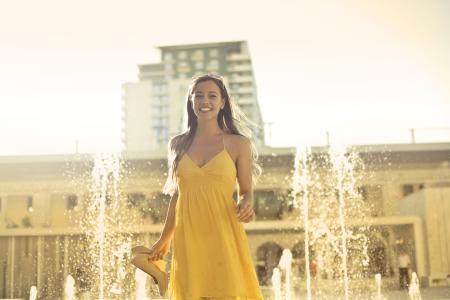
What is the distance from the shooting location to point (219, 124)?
284cm

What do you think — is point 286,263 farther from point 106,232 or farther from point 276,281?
point 106,232

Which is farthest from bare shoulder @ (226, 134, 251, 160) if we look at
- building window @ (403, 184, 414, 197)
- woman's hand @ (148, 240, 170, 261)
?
building window @ (403, 184, 414, 197)

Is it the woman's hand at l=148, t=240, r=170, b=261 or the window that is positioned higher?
the window

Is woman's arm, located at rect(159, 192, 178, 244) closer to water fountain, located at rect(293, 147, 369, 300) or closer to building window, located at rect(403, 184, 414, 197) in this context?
water fountain, located at rect(293, 147, 369, 300)

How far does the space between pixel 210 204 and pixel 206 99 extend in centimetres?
48

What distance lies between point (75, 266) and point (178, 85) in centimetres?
4582

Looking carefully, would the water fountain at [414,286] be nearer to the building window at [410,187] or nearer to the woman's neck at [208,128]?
the building window at [410,187]

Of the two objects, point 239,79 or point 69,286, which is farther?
point 239,79

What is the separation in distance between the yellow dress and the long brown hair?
139mm

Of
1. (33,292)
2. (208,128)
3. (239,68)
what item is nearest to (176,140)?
(208,128)

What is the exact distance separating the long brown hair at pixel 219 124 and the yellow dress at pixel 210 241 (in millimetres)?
139

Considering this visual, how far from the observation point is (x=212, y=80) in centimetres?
275

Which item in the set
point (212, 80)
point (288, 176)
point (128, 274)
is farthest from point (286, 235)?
point (212, 80)

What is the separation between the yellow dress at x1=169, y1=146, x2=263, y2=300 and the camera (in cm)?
243
